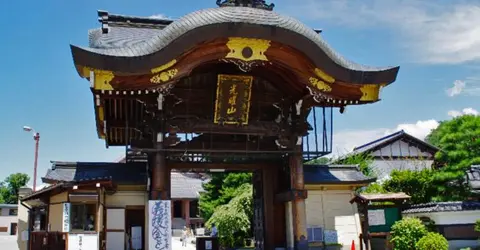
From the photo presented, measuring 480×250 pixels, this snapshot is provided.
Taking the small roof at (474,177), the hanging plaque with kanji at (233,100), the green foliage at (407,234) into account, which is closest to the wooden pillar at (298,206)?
the hanging plaque with kanji at (233,100)

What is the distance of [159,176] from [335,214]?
646 cm

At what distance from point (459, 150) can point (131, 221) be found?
12.0 meters

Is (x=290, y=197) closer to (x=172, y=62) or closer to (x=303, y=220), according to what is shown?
(x=303, y=220)

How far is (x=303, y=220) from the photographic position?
12.8m

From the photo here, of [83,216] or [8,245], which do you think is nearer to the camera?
[83,216]

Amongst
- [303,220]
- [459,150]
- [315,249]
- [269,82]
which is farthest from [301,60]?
[459,150]

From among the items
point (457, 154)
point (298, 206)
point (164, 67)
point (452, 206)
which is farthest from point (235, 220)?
point (164, 67)

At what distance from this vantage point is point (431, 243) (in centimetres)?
Result: 1338

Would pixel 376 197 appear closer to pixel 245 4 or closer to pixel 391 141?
pixel 245 4

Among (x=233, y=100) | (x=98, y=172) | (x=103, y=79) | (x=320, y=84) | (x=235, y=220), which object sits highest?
(x=320, y=84)

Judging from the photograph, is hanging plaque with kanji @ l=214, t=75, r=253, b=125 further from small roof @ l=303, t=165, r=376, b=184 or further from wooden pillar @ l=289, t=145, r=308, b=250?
small roof @ l=303, t=165, r=376, b=184

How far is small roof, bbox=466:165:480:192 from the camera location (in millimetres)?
16062

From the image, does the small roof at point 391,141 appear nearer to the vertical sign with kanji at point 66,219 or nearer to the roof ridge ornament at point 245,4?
the roof ridge ornament at point 245,4

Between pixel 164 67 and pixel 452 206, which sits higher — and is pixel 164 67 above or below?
above
